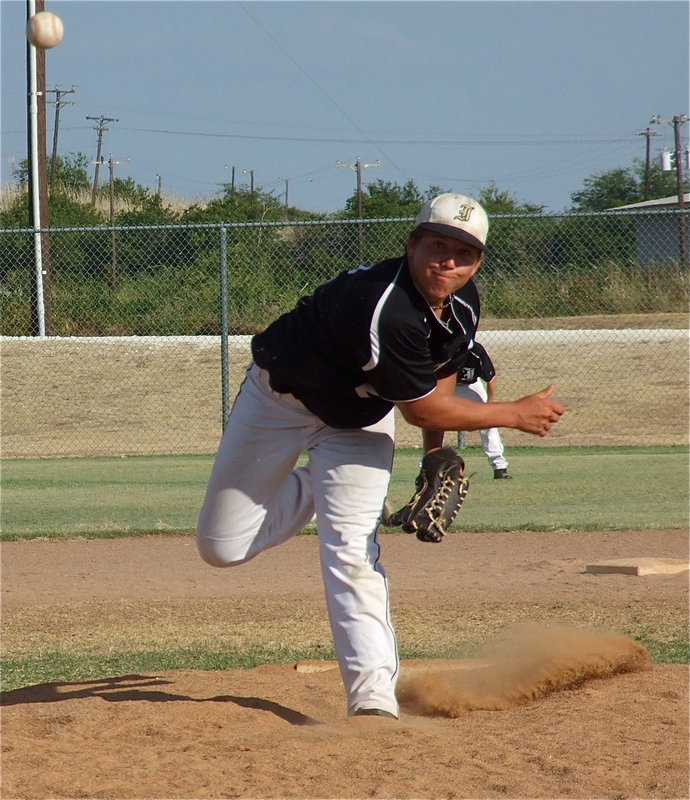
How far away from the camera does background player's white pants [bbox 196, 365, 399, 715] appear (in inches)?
152

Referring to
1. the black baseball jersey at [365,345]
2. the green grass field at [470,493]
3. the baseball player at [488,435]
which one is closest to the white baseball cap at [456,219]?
the black baseball jersey at [365,345]

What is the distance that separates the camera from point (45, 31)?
48.5ft

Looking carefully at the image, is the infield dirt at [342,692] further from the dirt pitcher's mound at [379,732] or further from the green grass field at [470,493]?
the green grass field at [470,493]

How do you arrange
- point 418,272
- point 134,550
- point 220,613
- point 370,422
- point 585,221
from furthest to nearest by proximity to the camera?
point 585,221 < point 134,550 < point 220,613 < point 370,422 < point 418,272

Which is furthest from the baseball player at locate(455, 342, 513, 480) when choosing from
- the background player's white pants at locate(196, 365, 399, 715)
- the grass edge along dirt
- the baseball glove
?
the background player's white pants at locate(196, 365, 399, 715)

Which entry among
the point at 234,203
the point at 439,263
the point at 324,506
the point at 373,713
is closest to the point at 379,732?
the point at 373,713

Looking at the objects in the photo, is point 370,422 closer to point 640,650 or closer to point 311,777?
point 311,777

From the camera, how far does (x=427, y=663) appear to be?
4.94 m

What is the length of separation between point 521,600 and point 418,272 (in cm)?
310

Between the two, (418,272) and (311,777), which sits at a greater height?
(418,272)

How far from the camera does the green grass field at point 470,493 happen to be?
28.5ft

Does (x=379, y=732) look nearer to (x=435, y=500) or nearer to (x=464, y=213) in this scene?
(x=435, y=500)

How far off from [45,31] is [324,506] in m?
12.6

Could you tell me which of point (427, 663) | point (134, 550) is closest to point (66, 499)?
point (134, 550)
